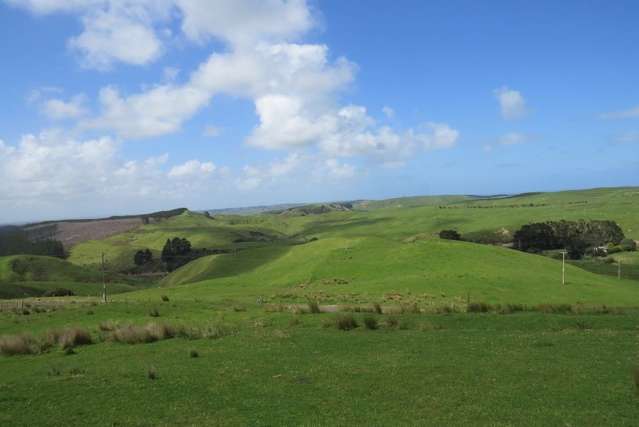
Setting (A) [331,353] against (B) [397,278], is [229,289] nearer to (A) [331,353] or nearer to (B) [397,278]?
(B) [397,278]

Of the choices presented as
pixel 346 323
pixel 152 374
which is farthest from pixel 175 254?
pixel 152 374

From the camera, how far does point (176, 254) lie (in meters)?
179

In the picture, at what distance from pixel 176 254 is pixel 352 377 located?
170241 mm

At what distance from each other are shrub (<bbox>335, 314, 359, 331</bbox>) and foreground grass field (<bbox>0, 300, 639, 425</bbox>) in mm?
373

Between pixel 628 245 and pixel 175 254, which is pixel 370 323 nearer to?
pixel 628 245

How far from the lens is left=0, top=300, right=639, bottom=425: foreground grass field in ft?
42.1

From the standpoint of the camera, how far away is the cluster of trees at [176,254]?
17162 cm

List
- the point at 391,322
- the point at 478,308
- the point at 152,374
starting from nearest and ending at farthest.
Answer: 1. the point at 152,374
2. the point at 391,322
3. the point at 478,308

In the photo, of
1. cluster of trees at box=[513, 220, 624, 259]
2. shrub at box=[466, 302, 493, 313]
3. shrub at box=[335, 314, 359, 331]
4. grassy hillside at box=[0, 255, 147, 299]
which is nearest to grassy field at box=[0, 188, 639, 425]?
shrub at box=[335, 314, 359, 331]

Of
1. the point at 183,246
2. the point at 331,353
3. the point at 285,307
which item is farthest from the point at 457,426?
the point at 183,246

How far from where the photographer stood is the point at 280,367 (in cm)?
1814

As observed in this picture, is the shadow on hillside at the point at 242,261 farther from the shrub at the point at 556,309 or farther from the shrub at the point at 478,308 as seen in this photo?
the shrub at the point at 556,309

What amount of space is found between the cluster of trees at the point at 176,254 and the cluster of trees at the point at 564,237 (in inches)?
4003

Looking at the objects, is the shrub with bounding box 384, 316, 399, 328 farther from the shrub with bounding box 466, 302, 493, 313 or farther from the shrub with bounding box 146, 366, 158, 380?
the shrub with bounding box 146, 366, 158, 380
